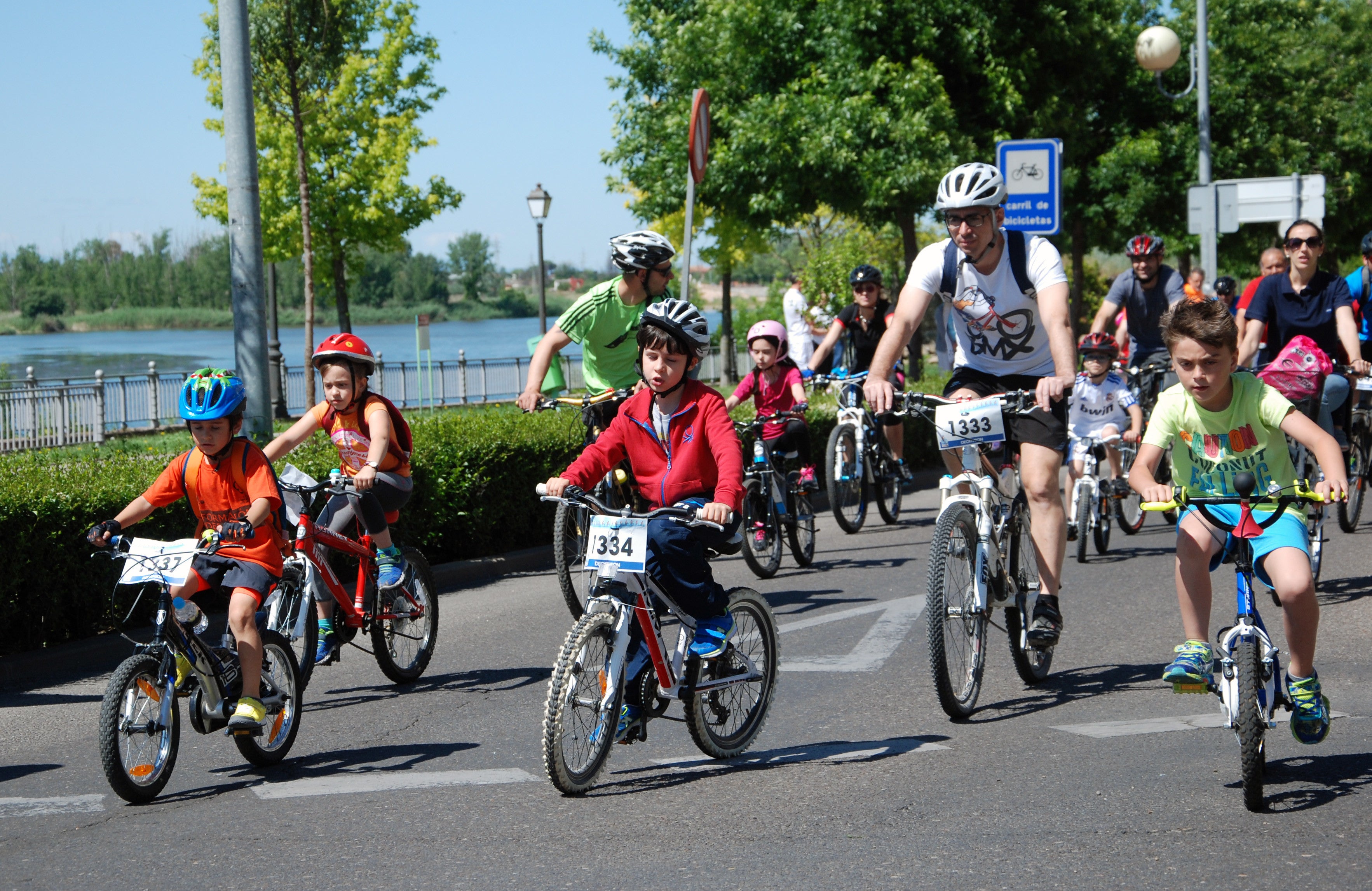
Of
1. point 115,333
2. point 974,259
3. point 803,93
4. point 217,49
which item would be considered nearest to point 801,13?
point 803,93

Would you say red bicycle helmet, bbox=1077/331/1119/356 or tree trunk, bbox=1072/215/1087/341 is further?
tree trunk, bbox=1072/215/1087/341

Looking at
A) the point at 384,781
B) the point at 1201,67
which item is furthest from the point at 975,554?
the point at 1201,67

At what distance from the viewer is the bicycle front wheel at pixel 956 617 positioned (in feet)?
17.1

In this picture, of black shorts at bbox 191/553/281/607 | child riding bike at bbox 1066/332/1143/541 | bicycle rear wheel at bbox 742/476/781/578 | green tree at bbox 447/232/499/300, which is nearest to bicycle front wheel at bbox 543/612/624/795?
black shorts at bbox 191/553/281/607

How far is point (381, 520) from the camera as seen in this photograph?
21.5 feet

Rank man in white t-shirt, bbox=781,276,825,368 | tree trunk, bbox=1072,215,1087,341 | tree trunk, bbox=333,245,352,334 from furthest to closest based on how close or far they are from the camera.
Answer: tree trunk, bbox=1072,215,1087,341
tree trunk, bbox=333,245,352,334
man in white t-shirt, bbox=781,276,825,368

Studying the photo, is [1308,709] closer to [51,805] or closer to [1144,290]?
[51,805]

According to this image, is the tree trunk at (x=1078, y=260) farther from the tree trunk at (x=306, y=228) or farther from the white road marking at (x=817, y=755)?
the white road marking at (x=817, y=755)

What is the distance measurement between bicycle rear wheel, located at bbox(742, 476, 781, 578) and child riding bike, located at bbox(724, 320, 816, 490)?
1.66ft

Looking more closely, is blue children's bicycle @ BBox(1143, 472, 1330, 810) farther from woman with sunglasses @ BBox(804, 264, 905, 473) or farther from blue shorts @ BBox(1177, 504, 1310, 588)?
woman with sunglasses @ BBox(804, 264, 905, 473)

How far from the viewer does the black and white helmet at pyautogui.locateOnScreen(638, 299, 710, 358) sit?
4.86 meters

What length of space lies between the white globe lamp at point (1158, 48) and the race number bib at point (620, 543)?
17.0 metres

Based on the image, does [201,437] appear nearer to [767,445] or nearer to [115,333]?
[767,445]

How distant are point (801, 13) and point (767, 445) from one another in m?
17.2
